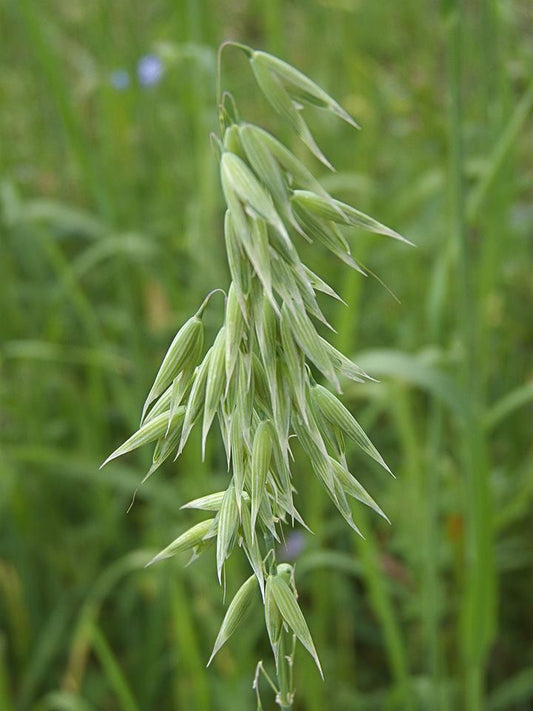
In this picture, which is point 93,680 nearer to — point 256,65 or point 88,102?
point 256,65

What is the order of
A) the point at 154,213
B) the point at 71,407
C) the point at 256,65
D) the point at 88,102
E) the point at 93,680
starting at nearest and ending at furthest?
the point at 256,65
the point at 93,680
the point at 71,407
the point at 154,213
the point at 88,102

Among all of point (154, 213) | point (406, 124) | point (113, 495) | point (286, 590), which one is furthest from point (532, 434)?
point (286, 590)

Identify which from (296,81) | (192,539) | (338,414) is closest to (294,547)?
(192,539)

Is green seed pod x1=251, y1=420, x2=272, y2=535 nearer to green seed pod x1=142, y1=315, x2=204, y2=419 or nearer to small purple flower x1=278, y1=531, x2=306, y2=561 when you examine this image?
green seed pod x1=142, y1=315, x2=204, y2=419

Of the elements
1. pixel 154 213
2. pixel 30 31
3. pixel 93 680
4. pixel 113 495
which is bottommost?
pixel 93 680

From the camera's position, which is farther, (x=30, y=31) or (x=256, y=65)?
(x=30, y=31)

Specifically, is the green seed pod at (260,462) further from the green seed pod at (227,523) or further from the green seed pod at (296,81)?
the green seed pod at (296,81)

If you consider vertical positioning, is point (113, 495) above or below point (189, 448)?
below
